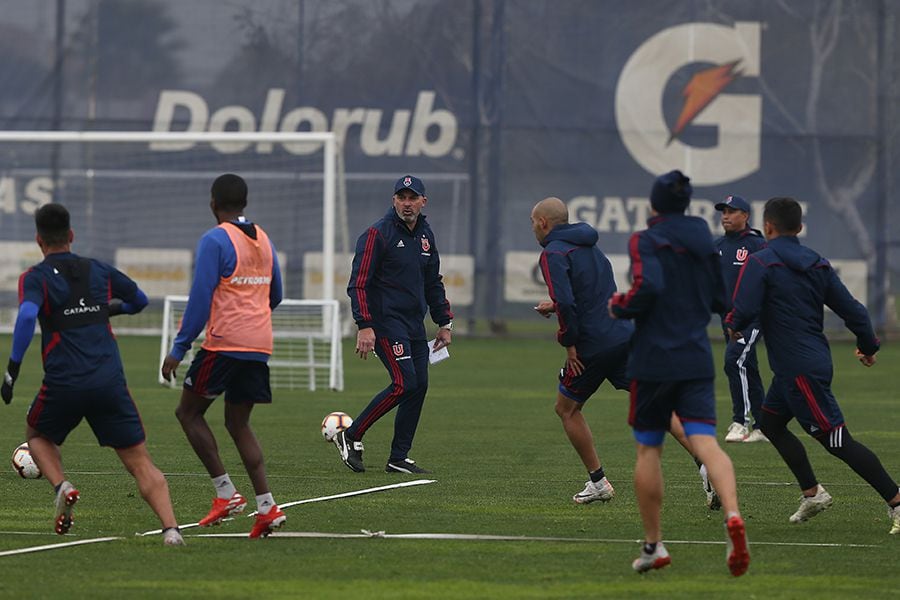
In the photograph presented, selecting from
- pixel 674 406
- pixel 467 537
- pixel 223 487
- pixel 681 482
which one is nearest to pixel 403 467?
pixel 681 482

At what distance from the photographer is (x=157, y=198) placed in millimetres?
30625

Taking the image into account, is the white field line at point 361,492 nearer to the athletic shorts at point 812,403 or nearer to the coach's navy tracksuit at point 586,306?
the coach's navy tracksuit at point 586,306

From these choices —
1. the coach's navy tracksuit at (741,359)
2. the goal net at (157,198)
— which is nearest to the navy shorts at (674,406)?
the coach's navy tracksuit at (741,359)

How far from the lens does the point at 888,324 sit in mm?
31078

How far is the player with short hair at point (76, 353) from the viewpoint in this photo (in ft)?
27.2

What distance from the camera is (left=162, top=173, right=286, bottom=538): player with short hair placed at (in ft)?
28.6

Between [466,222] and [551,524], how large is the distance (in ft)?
70.4

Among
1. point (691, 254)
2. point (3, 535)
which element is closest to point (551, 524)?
point (691, 254)

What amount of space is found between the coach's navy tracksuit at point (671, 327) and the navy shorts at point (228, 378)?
7.02 feet

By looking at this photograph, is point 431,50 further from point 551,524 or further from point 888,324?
point 551,524

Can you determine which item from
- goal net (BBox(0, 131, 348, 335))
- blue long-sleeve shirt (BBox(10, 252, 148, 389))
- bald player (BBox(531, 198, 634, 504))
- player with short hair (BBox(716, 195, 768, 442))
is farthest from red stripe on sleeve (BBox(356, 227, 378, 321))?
goal net (BBox(0, 131, 348, 335))

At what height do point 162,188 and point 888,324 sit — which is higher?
point 162,188

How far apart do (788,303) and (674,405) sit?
1.58 meters

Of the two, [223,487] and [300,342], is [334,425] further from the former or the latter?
[300,342]
